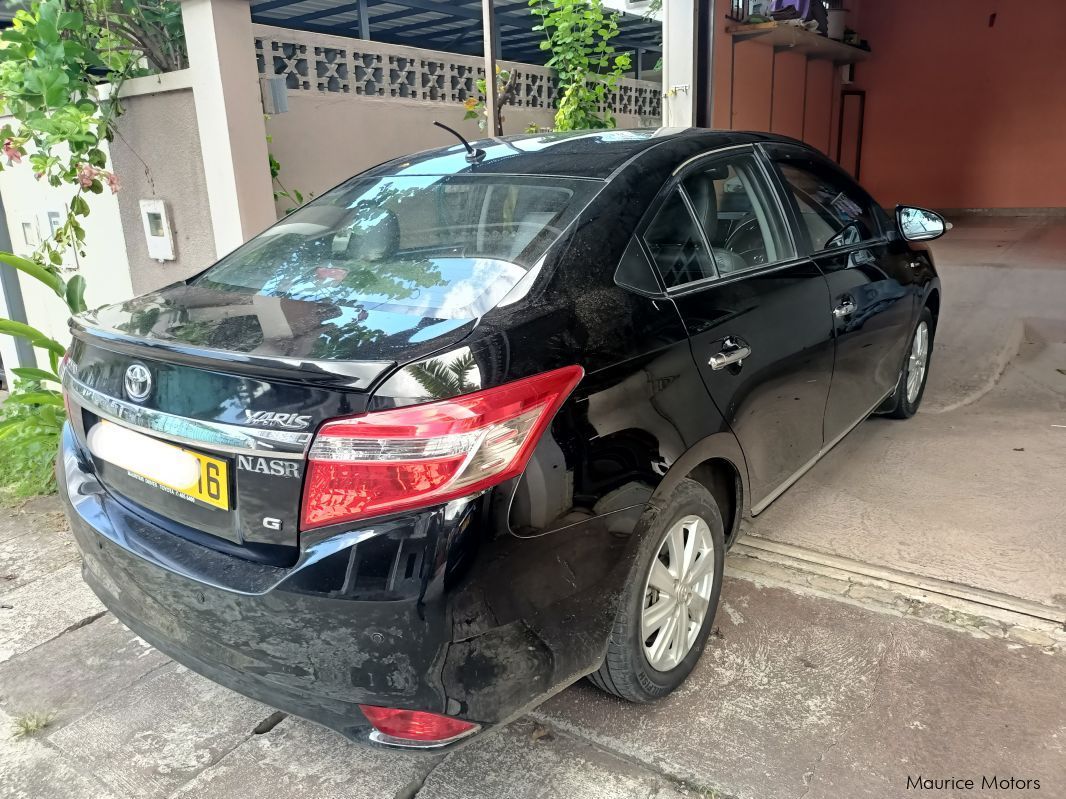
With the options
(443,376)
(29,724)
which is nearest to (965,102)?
(443,376)

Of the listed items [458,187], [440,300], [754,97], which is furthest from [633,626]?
[754,97]

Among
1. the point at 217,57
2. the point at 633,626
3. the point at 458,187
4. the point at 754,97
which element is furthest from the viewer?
the point at 754,97

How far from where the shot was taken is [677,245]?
2270 millimetres

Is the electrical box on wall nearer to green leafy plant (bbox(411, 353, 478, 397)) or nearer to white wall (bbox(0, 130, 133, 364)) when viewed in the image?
white wall (bbox(0, 130, 133, 364))

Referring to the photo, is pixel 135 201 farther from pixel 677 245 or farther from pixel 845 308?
pixel 845 308

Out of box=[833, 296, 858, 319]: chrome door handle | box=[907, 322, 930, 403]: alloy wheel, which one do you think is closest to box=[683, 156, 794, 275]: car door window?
box=[833, 296, 858, 319]: chrome door handle

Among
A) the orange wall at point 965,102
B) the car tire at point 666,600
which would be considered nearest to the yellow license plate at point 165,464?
the car tire at point 666,600

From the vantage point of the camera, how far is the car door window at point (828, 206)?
9.80 feet

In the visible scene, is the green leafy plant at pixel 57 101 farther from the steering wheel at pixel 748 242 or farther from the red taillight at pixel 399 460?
the steering wheel at pixel 748 242

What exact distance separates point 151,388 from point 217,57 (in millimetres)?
2767

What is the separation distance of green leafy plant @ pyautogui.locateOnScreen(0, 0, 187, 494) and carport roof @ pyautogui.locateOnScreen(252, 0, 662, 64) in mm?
5585

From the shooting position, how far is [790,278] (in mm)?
2654

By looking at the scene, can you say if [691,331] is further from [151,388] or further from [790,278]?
[151,388]

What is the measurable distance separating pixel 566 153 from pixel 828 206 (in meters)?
1.38
